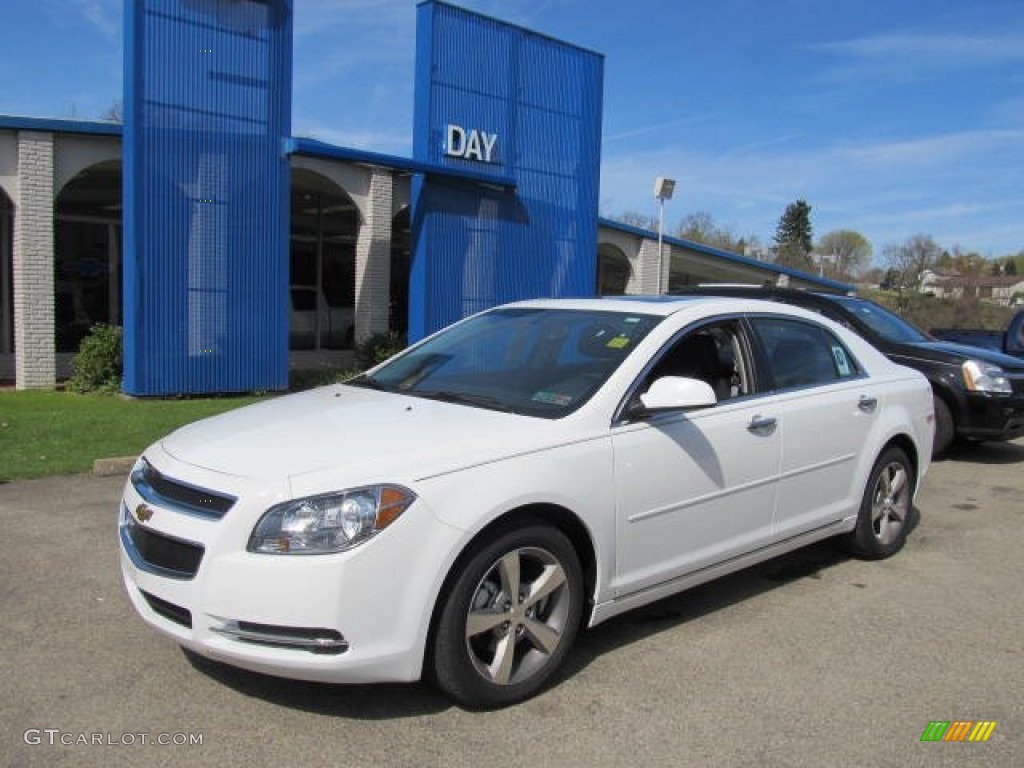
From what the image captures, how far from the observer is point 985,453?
33.0 ft

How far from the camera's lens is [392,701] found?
11.6ft

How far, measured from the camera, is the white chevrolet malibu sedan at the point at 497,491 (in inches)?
123

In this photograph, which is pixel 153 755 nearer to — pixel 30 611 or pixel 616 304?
pixel 30 611

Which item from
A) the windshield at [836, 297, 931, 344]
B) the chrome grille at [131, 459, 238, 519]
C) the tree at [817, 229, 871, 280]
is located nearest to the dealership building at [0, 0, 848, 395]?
the windshield at [836, 297, 931, 344]

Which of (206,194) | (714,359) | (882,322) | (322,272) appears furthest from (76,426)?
(322,272)

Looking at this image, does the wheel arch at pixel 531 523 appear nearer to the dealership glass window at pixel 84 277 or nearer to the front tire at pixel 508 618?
the front tire at pixel 508 618

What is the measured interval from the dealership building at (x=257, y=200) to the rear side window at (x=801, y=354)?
9096mm

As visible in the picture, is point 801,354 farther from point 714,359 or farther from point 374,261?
point 374,261

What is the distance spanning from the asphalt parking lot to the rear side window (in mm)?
1177

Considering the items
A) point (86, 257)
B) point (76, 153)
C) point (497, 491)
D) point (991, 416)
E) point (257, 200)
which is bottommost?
point (991, 416)

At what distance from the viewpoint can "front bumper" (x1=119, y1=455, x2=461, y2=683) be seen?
10.1ft

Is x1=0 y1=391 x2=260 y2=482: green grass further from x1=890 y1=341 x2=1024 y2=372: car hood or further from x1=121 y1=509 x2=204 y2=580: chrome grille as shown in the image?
x1=890 y1=341 x2=1024 y2=372: car hood

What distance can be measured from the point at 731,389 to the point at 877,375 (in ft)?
4.88

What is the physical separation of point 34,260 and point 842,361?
36.0 feet
